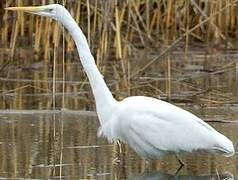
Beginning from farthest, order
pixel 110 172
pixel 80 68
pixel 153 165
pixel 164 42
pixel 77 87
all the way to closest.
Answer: pixel 164 42, pixel 80 68, pixel 77 87, pixel 153 165, pixel 110 172

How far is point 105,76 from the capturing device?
9.48 meters

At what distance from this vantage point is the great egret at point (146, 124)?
18.9ft

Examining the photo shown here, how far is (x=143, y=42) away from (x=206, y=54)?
816 millimetres

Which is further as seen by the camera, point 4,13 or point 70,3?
point 4,13

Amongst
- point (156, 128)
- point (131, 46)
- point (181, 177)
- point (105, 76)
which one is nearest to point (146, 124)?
point (156, 128)

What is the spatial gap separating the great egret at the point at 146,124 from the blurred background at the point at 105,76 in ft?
0.55

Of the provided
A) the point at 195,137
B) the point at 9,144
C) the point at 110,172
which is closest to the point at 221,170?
the point at 195,137

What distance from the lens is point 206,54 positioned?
424 inches

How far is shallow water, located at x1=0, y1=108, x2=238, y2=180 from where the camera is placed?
18.1ft

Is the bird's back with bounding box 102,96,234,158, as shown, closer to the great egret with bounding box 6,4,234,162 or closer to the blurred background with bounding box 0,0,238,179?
the great egret with bounding box 6,4,234,162

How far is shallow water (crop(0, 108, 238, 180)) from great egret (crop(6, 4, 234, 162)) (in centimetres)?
16

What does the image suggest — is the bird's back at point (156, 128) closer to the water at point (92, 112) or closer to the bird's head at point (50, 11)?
the water at point (92, 112)

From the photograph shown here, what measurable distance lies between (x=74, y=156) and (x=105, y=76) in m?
3.53

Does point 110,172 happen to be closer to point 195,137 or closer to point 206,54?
point 195,137
